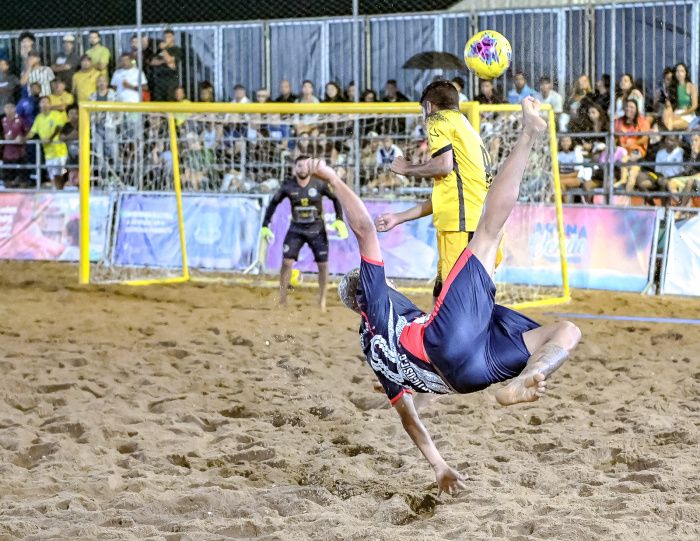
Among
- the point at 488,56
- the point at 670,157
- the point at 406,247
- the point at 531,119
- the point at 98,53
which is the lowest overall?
the point at 406,247

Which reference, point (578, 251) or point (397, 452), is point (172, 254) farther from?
point (397, 452)

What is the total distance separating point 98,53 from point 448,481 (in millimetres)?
12119

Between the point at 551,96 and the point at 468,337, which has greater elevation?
the point at 551,96

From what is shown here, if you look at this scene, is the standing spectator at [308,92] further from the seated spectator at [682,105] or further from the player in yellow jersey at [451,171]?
the player in yellow jersey at [451,171]

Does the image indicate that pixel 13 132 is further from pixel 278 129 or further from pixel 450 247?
pixel 450 247

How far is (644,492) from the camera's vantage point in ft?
17.3

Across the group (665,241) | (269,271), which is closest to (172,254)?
(269,271)

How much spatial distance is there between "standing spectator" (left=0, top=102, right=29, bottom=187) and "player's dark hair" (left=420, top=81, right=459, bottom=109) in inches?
420

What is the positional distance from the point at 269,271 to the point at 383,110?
3.64 m

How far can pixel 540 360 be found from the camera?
4301mm

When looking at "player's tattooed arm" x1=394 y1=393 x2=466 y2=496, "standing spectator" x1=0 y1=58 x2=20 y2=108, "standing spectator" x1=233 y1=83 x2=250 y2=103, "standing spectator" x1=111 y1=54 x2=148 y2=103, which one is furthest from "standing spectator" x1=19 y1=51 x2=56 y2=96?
"player's tattooed arm" x1=394 y1=393 x2=466 y2=496

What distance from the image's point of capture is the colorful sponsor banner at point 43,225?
49.8 ft

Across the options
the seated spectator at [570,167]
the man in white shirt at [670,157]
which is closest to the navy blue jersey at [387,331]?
the man in white shirt at [670,157]

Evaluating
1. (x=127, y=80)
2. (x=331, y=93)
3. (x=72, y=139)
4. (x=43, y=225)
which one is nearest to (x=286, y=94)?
(x=331, y=93)
